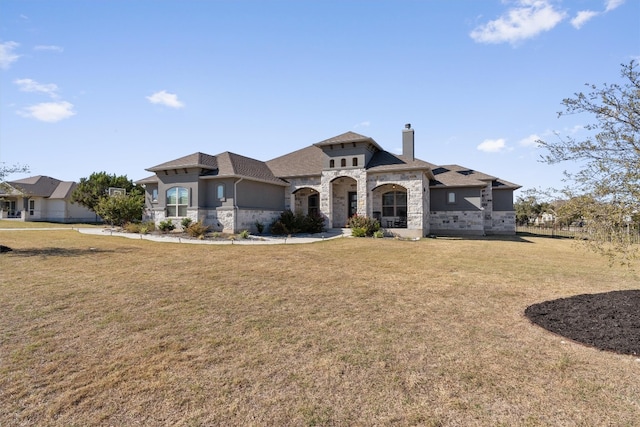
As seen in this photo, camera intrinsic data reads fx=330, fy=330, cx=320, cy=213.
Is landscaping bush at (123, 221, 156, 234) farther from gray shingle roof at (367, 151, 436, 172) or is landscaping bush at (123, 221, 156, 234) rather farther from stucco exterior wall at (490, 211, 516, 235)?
stucco exterior wall at (490, 211, 516, 235)

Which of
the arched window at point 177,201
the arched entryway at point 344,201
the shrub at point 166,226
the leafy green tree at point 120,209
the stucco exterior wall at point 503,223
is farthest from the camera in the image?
the stucco exterior wall at point 503,223

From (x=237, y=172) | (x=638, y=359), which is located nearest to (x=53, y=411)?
(x=638, y=359)

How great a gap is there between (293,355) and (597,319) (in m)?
4.90

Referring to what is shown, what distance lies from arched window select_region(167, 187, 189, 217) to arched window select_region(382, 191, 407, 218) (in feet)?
46.1

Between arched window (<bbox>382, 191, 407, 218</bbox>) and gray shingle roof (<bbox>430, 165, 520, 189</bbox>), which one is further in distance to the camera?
arched window (<bbox>382, 191, 407, 218</bbox>)

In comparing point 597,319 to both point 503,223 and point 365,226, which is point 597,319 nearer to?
point 365,226

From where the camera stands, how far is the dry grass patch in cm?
302

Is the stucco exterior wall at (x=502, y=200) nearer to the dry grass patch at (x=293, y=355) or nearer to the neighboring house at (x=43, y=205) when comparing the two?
the dry grass patch at (x=293, y=355)

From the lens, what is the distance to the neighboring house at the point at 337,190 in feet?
67.9

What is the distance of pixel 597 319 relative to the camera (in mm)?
5270

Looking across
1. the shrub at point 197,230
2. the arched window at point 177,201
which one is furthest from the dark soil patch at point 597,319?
the arched window at point 177,201

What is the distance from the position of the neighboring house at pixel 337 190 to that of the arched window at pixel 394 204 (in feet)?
0.24

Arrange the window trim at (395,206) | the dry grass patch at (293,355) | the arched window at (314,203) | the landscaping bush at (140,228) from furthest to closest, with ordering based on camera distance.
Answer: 1. the arched window at (314,203)
2. the window trim at (395,206)
3. the landscaping bush at (140,228)
4. the dry grass patch at (293,355)

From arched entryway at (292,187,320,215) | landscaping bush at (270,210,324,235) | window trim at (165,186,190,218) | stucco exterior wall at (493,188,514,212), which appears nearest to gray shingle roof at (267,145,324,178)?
arched entryway at (292,187,320,215)
